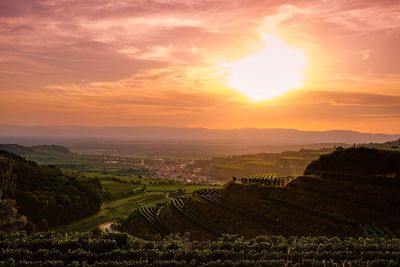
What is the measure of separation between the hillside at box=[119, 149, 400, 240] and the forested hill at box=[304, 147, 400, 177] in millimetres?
661

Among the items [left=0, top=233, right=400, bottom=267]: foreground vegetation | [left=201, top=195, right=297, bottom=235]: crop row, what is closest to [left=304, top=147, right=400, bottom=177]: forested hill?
[left=201, top=195, right=297, bottom=235]: crop row

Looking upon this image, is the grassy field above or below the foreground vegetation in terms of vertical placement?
below

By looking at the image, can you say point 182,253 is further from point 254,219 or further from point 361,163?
point 361,163

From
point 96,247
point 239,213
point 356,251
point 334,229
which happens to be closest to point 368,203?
point 334,229

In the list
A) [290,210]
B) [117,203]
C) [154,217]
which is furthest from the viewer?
[117,203]

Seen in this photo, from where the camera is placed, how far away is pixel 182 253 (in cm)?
4331

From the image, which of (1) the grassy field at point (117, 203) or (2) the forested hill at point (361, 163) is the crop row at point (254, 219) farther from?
(1) the grassy field at point (117, 203)

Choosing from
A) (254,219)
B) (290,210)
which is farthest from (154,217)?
(290,210)

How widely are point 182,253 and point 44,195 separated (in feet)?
260

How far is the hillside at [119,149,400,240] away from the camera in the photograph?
67.8m

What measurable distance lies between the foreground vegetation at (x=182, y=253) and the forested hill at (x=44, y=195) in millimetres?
46761

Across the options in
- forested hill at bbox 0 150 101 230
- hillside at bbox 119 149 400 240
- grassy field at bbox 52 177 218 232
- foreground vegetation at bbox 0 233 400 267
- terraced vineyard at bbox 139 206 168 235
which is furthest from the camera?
grassy field at bbox 52 177 218 232

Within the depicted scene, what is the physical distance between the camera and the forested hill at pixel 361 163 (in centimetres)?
7594

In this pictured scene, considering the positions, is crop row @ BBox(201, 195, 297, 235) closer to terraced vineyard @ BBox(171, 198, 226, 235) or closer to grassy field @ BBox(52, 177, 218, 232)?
terraced vineyard @ BBox(171, 198, 226, 235)
